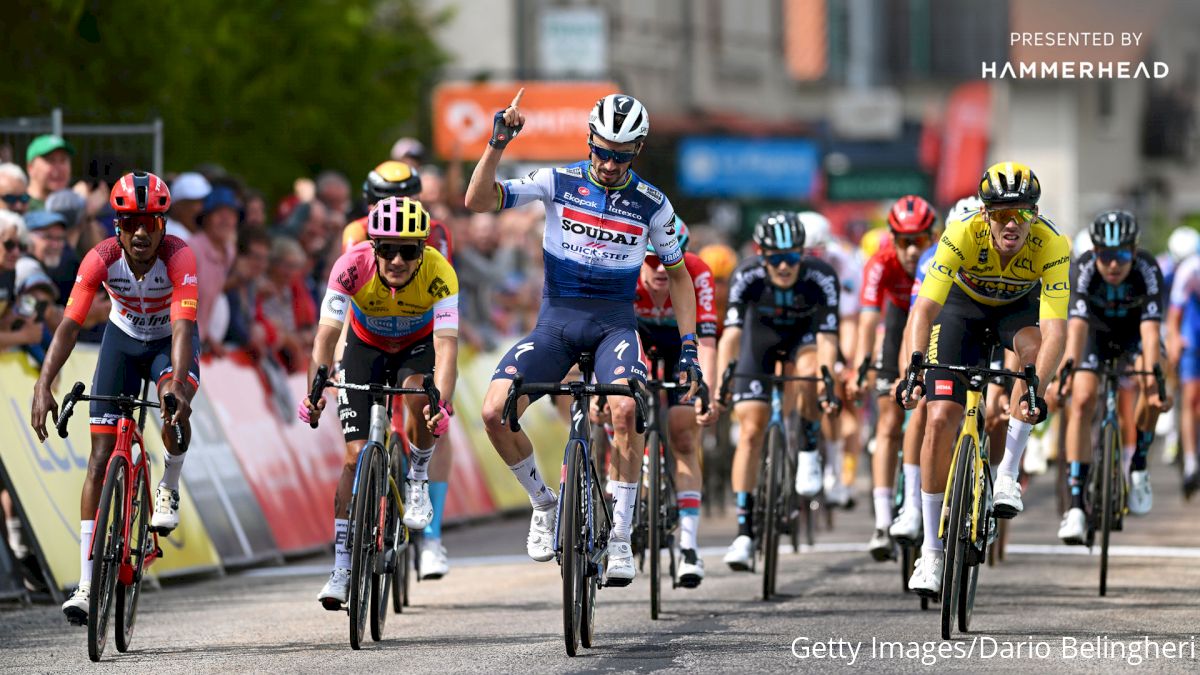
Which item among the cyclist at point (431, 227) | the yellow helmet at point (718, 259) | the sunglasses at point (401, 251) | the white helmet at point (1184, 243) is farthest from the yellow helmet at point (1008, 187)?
the white helmet at point (1184, 243)

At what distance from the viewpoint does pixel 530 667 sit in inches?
396

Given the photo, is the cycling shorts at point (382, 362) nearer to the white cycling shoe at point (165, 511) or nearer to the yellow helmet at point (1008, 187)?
the white cycling shoe at point (165, 511)

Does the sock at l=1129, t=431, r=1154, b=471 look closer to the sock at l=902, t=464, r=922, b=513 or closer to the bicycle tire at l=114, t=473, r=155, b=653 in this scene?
the sock at l=902, t=464, r=922, b=513

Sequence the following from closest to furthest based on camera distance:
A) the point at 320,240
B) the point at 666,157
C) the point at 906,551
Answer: the point at 906,551, the point at 320,240, the point at 666,157

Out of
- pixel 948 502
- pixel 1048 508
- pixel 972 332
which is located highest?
pixel 972 332

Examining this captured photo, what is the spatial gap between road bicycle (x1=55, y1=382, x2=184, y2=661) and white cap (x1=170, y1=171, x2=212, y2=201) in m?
4.57

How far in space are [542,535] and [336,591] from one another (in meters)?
1.01

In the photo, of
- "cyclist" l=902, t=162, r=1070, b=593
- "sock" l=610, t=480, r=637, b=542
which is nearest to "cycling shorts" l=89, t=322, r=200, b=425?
"sock" l=610, t=480, r=637, b=542

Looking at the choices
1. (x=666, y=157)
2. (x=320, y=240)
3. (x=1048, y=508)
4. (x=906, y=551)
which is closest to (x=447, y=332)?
(x=906, y=551)

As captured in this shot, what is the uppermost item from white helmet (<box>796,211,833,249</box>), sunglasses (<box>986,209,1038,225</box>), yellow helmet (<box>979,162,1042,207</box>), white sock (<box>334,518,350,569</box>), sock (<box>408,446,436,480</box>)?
yellow helmet (<box>979,162,1042,207</box>)

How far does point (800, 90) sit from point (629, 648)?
179 feet

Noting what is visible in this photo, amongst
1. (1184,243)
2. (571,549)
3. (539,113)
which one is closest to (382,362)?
(571,549)

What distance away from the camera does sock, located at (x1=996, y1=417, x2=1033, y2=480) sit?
11562 millimetres

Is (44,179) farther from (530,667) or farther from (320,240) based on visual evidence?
(530,667)
